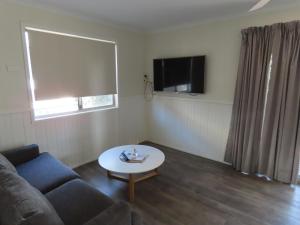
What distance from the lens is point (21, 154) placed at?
2.32 metres

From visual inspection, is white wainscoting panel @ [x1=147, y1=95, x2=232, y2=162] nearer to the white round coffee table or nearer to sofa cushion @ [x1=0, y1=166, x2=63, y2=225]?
the white round coffee table

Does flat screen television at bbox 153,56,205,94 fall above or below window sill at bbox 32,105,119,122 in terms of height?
above

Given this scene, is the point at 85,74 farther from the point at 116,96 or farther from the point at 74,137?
the point at 74,137

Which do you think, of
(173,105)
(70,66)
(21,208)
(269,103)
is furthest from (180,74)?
(21,208)

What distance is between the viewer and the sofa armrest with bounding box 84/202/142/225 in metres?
1.24

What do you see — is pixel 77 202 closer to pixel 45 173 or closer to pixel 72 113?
pixel 45 173

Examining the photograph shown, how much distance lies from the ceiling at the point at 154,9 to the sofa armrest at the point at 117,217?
2291mm

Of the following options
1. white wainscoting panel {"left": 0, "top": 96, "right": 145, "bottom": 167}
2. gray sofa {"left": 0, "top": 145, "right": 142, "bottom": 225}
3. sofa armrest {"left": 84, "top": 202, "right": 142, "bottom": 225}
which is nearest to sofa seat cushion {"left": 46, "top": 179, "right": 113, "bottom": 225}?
gray sofa {"left": 0, "top": 145, "right": 142, "bottom": 225}

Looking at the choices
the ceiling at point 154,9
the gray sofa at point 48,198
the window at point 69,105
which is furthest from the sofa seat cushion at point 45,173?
the ceiling at point 154,9

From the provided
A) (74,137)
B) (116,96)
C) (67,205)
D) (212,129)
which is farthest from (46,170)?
(212,129)

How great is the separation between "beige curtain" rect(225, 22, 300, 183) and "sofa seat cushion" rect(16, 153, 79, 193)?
2416mm

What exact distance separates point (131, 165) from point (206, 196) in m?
1.02

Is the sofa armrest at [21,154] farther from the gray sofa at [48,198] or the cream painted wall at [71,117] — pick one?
the cream painted wall at [71,117]

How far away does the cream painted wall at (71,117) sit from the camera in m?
2.36
